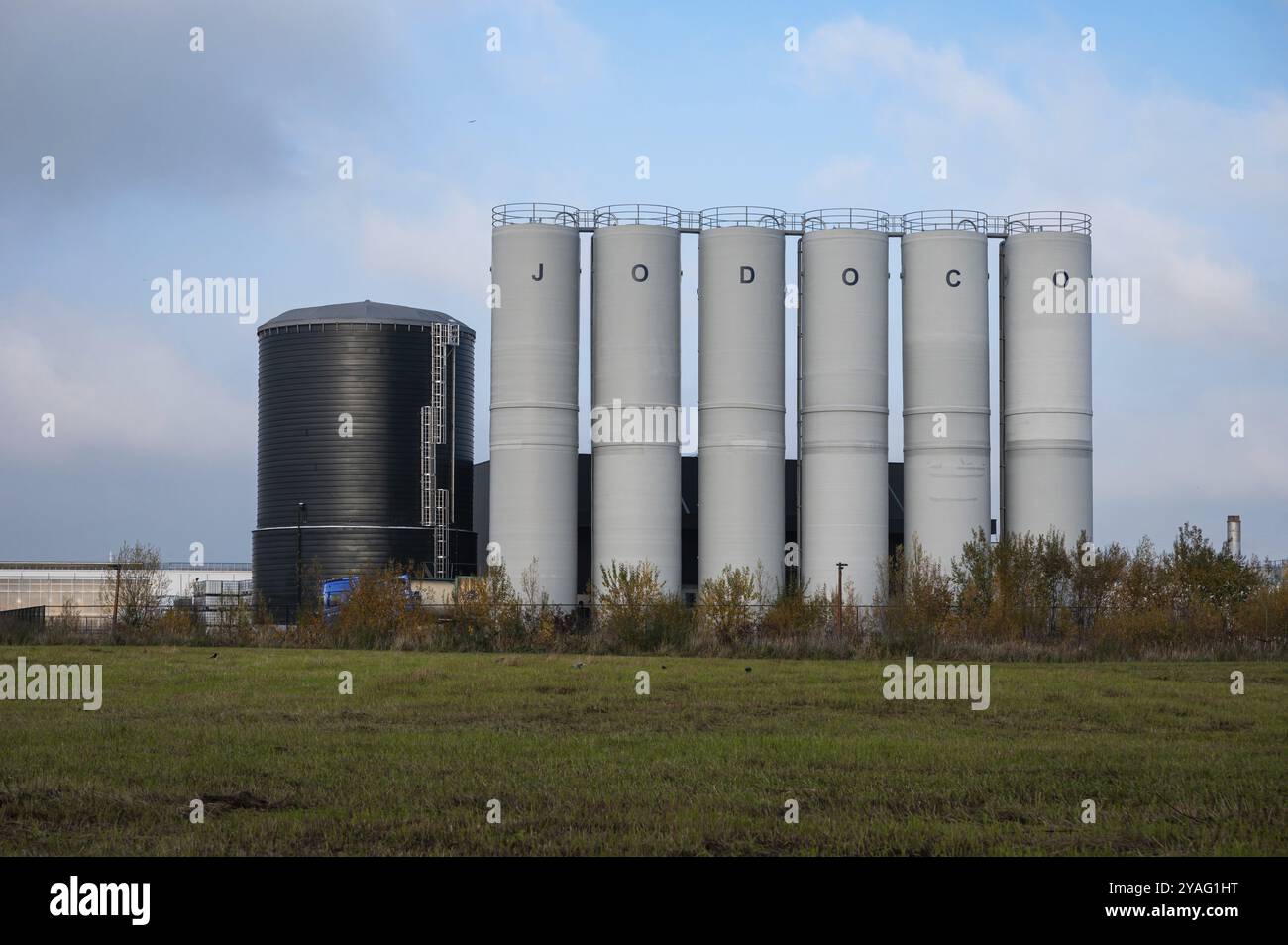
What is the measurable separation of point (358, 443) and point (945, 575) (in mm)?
25102

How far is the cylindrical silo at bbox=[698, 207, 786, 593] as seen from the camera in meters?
51.1

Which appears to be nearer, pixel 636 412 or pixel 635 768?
pixel 635 768

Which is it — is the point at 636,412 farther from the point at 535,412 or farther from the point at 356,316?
the point at 356,316

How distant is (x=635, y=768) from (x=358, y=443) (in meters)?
46.4

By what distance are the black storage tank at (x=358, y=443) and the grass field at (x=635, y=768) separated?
33.9 m

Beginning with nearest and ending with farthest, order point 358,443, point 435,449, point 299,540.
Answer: point 358,443
point 299,540
point 435,449

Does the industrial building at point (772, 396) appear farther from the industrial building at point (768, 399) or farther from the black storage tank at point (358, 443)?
the black storage tank at point (358, 443)

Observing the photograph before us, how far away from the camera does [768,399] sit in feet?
169

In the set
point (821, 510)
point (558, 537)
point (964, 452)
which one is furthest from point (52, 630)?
point (964, 452)

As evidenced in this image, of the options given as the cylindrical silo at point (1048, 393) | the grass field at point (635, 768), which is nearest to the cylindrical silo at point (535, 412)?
the cylindrical silo at point (1048, 393)

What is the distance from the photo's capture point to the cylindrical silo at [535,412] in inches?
2002

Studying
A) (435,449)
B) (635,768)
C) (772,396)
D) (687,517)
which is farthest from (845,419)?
(635,768)

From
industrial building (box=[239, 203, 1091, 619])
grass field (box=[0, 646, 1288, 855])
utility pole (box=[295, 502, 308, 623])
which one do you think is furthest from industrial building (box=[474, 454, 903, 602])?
grass field (box=[0, 646, 1288, 855])
